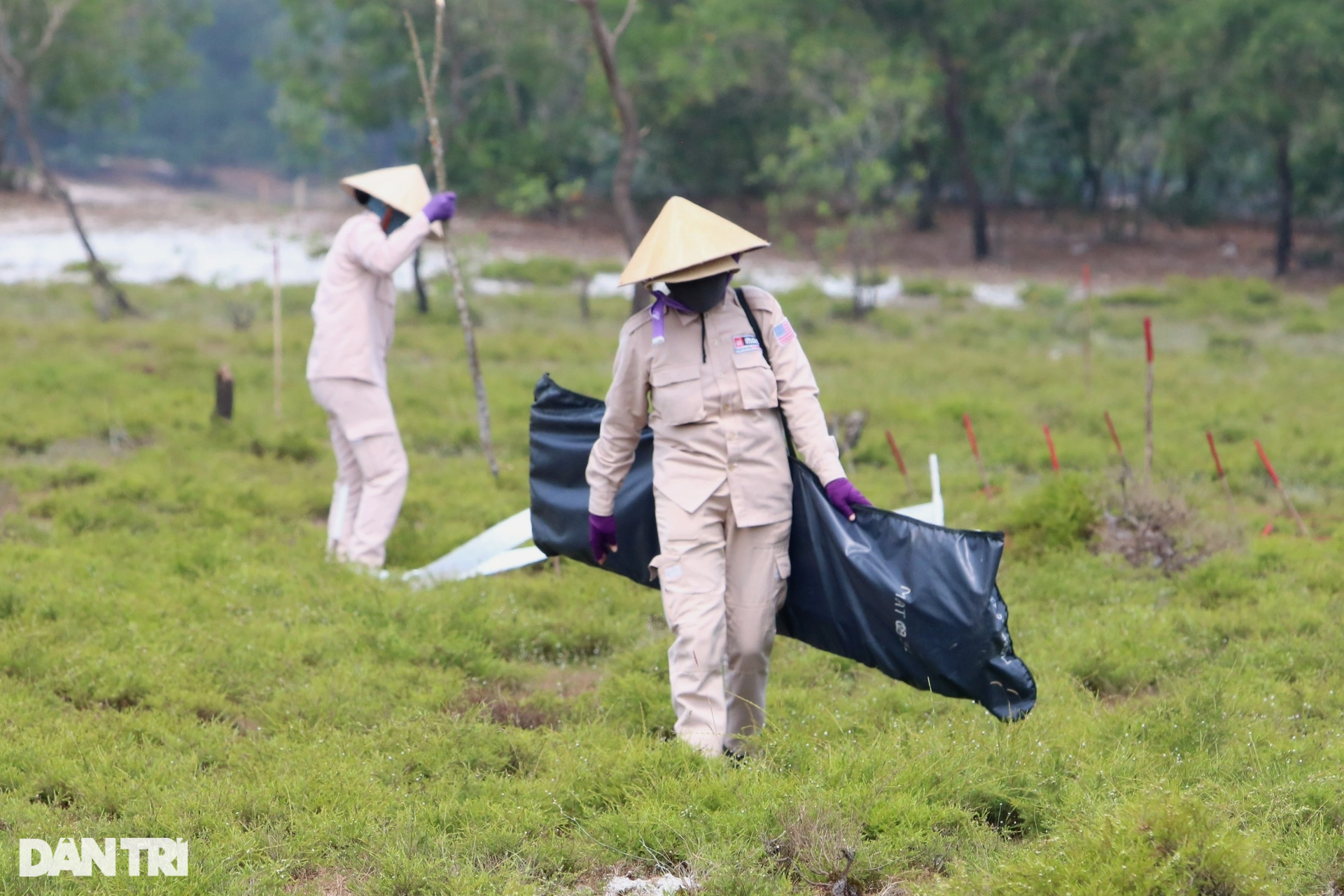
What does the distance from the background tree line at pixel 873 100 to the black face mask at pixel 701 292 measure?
13794 mm

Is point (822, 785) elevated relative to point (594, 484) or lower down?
lower down

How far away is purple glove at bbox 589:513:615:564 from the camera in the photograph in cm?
476

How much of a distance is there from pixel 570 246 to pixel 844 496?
23896 mm

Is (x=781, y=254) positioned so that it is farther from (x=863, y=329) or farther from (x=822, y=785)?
(x=822, y=785)

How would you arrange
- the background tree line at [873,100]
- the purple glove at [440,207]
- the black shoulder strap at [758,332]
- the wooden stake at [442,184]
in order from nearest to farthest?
the black shoulder strap at [758,332]
the purple glove at [440,207]
the wooden stake at [442,184]
the background tree line at [873,100]

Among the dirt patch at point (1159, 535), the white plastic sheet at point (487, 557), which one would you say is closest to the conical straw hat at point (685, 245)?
the white plastic sheet at point (487, 557)

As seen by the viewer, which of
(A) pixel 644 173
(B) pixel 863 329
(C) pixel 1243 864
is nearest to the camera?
(C) pixel 1243 864

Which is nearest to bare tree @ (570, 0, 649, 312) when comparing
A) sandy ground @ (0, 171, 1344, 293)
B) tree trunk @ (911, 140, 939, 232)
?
sandy ground @ (0, 171, 1344, 293)

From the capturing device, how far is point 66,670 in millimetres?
5270

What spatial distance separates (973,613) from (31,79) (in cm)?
3385

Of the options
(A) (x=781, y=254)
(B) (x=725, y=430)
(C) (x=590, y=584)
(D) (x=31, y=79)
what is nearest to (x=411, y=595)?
(C) (x=590, y=584)

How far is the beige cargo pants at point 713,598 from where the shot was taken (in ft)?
14.5

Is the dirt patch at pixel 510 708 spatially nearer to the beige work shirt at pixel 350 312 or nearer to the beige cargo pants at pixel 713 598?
the beige cargo pants at pixel 713 598

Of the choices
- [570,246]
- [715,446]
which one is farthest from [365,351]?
[570,246]
